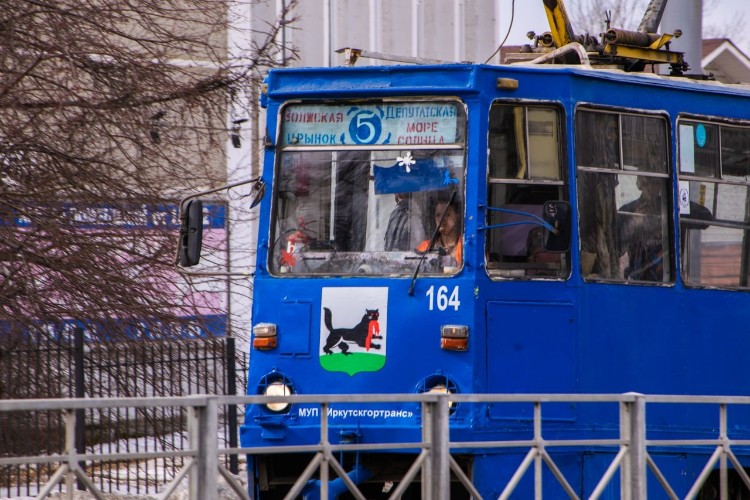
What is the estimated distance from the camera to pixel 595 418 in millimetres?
8234

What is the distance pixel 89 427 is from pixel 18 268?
3603 mm

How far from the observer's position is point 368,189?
8266mm

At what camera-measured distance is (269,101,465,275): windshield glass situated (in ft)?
26.6

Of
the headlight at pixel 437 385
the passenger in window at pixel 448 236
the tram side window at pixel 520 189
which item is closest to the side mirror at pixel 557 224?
the tram side window at pixel 520 189

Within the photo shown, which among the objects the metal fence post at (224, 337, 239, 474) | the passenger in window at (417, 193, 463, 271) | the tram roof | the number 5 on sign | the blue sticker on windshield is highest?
the tram roof

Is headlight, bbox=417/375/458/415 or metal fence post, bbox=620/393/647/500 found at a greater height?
headlight, bbox=417/375/458/415

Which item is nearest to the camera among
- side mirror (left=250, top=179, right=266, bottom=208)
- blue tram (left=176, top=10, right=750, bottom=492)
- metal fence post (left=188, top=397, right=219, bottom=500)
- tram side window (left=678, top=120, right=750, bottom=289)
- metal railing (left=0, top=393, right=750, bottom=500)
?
metal railing (left=0, top=393, right=750, bottom=500)

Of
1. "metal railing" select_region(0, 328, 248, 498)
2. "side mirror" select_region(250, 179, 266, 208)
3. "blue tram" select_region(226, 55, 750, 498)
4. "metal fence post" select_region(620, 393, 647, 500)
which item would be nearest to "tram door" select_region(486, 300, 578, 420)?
"blue tram" select_region(226, 55, 750, 498)

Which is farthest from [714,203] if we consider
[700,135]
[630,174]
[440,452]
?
[440,452]

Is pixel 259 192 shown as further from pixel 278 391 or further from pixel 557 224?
pixel 557 224

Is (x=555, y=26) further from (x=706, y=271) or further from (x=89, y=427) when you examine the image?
(x=89, y=427)

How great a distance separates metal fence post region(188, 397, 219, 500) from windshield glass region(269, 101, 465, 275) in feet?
8.89

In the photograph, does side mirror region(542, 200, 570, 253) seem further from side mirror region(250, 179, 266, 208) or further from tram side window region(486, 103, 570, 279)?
side mirror region(250, 179, 266, 208)

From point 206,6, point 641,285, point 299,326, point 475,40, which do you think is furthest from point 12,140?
point 475,40
